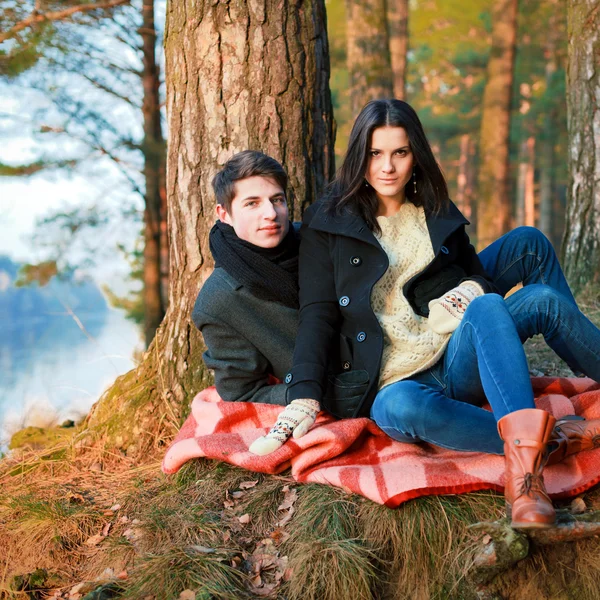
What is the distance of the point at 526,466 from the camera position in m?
2.23

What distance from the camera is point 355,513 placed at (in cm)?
258

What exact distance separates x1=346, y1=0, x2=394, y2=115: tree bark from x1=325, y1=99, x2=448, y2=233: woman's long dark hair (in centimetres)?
555

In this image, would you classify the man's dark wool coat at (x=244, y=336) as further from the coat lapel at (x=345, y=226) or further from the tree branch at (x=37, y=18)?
the tree branch at (x=37, y=18)

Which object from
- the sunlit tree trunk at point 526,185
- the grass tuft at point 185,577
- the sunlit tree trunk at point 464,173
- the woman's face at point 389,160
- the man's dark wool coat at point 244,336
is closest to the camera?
the grass tuft at point 185,577

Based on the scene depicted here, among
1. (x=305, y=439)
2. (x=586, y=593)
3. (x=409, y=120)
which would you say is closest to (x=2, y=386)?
(x=305, y=439)

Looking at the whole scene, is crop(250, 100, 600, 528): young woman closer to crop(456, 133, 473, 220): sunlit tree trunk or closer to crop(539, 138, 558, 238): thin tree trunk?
crop(539, 138, 558, 238): thin tree trunk

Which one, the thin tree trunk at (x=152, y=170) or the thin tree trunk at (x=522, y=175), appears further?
the thin tree trunk at (x=522, y=175)

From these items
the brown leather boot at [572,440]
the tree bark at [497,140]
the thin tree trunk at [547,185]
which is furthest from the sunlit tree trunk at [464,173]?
the brown leather boot at [572,440]

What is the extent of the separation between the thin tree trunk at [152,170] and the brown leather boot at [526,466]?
6.46m

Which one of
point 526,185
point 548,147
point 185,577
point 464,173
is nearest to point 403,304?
point 185,577

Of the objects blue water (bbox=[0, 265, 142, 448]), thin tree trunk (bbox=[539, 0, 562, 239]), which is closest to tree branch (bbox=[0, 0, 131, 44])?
blue water (bbox=[0, 265, 142, 448])

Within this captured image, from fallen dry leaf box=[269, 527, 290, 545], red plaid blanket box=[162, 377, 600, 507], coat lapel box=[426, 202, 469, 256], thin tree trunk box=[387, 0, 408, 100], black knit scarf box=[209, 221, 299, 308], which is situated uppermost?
thin tree trunk box=[387, 0, 408, 100]

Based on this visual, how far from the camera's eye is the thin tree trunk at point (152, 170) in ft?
26.9

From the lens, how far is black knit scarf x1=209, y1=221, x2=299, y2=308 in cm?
303
